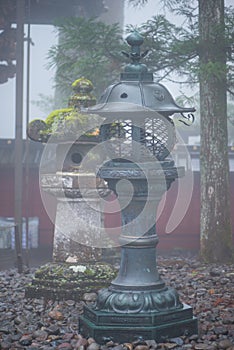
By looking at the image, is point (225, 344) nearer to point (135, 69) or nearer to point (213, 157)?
point (135, 69)

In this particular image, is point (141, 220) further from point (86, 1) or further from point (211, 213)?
point (86, 1)

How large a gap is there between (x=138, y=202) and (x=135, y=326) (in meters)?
0.89

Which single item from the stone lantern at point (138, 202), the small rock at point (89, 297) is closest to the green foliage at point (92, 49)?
the small rock at point (89, 297)

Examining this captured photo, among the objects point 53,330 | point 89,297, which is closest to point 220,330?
point 53,330

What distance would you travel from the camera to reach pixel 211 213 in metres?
8.11

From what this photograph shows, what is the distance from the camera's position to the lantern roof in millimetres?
4117

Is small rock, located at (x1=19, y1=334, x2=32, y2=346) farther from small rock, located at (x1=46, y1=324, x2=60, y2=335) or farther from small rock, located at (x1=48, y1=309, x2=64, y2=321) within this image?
small rock, located at (x1=48, y1=309, x2=64, y2=321)

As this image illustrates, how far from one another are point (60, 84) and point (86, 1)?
1848mm

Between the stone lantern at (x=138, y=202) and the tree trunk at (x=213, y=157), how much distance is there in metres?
3.86

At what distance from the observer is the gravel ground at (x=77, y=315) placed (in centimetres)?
397

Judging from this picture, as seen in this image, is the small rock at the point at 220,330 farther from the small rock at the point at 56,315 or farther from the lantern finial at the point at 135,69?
the lantern finial at the point at 135,69

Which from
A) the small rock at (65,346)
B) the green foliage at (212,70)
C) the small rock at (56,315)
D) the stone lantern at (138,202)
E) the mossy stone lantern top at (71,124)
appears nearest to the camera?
the small rock at (65,346)

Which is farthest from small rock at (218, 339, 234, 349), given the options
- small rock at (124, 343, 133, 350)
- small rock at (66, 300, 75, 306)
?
small rock at (66, 300, 75, 306)

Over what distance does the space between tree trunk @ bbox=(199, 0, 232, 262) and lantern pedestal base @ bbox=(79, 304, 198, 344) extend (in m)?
4.07
